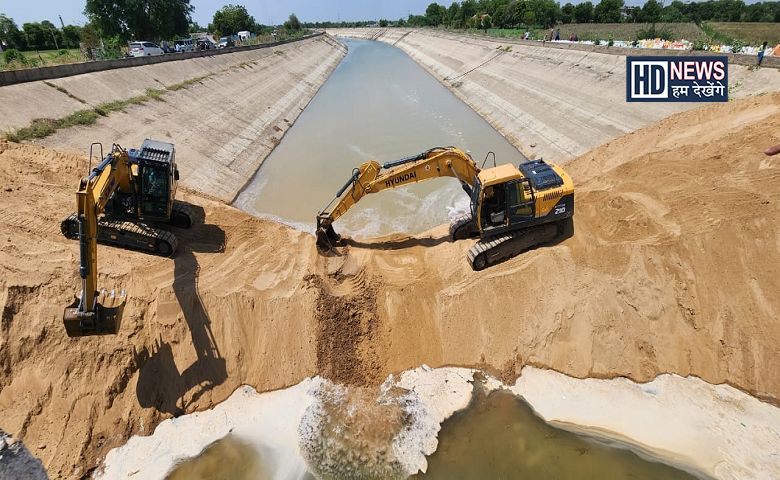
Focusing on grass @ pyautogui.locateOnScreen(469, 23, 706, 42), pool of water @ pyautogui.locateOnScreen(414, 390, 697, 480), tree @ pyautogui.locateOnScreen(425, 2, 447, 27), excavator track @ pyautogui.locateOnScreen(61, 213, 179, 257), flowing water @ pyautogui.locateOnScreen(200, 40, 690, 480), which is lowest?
pool of water @ pyautogui.locateOnScreen(414, 390, 697, 480)

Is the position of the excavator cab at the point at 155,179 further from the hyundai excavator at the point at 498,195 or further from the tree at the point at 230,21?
the tree at the point at 230,21

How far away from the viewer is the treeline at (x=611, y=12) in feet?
181

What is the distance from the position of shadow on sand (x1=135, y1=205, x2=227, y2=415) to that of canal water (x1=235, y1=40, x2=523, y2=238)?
6.20m

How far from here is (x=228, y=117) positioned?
2508 centimetres

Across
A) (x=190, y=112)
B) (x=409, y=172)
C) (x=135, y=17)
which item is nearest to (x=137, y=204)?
(x=409, y=172)

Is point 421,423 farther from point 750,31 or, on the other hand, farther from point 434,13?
point 434,13

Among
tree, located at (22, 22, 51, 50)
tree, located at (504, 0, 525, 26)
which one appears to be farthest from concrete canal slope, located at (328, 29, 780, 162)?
tree, located at (22, 22, 51, 50)

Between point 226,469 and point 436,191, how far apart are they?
13065 mm

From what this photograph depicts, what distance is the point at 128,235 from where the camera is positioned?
10.6m

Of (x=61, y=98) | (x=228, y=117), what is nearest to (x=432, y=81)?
(x=228, y=117)

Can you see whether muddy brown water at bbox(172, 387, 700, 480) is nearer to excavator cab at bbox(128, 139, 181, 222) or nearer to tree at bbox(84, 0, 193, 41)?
excavator cab at bbox(128, 139, 181, 222)

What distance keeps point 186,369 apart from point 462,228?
7864 mm

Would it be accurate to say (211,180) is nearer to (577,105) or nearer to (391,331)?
(391,331)

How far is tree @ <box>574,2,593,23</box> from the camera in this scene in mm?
68500
